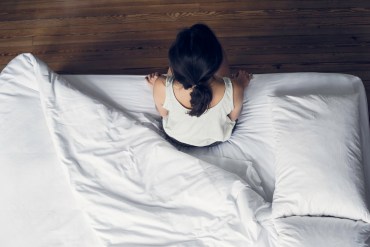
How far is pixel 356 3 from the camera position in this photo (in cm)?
220

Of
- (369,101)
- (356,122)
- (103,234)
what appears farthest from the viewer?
(369,101)

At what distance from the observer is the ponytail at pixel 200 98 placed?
1226 mm

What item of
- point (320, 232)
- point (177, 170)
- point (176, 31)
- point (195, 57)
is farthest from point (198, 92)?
point (176, 31)

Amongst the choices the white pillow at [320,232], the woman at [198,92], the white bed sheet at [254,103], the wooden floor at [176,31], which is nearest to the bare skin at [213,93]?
the woman at [198,92]

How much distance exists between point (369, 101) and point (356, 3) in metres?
0.60

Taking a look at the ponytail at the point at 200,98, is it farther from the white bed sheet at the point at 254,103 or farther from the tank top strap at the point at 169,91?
the white bed sheet at the point at 254,103

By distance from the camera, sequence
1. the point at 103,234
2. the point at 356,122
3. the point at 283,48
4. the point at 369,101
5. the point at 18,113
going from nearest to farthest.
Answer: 1. the point at 103,234
2. the point at 356,122
3. the point at 18,113
4. the point at 369,101
5. the point at 283,48

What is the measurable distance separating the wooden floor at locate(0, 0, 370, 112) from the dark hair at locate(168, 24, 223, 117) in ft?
3.00

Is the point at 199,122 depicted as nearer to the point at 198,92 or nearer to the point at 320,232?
the point at 198,92

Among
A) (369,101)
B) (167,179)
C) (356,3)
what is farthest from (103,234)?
(356,3)

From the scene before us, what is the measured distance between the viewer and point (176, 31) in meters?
2.15

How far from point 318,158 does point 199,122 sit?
1.40 feet

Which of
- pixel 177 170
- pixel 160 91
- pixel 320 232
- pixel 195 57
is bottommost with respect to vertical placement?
pixel 320 232

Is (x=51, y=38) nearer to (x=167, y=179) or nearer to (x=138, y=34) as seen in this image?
(x=138, y=34)
